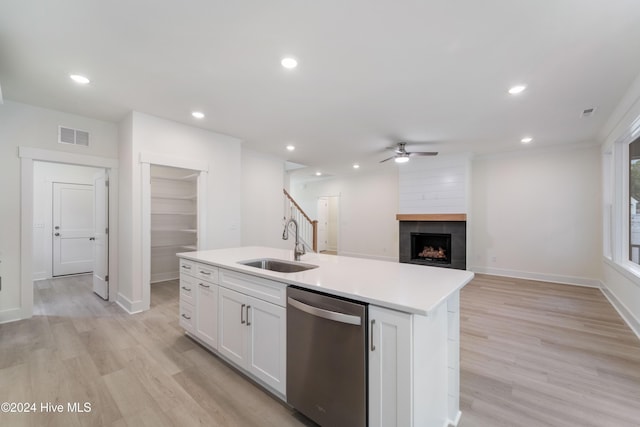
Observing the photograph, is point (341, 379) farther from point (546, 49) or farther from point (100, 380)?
point (546, 49)

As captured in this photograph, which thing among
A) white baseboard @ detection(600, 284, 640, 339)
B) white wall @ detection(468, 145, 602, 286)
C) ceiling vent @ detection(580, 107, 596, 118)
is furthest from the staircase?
white baseboard @ detection(600, 284, 640, 339)

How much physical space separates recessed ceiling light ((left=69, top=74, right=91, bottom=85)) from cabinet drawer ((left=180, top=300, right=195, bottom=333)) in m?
2.53

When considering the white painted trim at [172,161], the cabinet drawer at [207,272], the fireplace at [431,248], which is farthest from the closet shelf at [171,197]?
the fireplace at [431,248]

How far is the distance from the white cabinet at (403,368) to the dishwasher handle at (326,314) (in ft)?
0.29

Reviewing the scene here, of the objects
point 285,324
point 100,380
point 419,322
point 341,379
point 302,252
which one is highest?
point 302,252

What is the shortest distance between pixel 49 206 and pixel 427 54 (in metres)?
7.24

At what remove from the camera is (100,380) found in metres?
2.12

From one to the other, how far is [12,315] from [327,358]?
422 cm

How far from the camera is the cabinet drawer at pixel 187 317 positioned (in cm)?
269

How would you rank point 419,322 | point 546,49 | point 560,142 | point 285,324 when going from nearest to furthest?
point 419,322 → point 285,324 → point 546,49 → point 560,142

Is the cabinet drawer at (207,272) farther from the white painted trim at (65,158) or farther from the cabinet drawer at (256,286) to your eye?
the white painted trim at (65,158)

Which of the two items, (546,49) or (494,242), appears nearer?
(546,49)

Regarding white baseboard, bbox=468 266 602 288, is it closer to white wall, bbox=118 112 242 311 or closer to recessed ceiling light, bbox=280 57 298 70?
white wall, bbox=118 112 242 311

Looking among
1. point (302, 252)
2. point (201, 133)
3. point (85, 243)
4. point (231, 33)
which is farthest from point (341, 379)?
point (85, 243)
